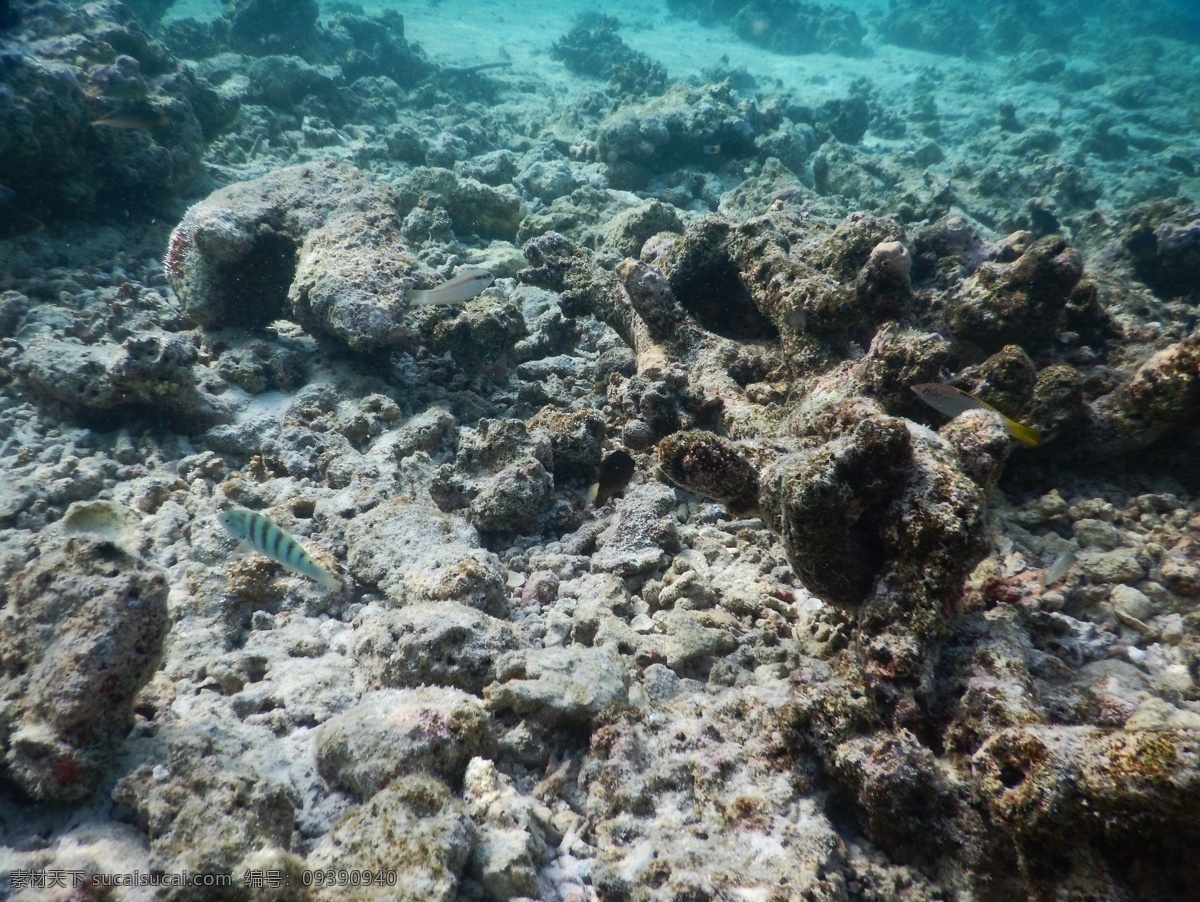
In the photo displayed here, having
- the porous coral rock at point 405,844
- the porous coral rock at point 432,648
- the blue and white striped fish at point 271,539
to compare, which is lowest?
the porous coral rock at point 432,648

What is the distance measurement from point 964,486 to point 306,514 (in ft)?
13.8

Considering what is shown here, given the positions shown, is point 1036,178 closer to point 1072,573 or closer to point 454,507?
point 1072,573

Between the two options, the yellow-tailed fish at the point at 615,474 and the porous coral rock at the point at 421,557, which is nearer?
the porous coral rock at the point at 421,557

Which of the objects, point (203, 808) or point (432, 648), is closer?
point (203, 808)

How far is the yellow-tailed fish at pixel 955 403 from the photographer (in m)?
3.20

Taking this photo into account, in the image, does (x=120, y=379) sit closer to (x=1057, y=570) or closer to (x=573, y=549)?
(x=573, y=549)

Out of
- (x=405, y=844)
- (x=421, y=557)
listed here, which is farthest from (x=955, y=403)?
(x=405, y=844)

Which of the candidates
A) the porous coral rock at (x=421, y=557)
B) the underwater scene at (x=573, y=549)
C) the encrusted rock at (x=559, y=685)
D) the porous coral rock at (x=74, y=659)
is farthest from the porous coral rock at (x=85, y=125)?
the encrusted rock at (x=559, y=685)

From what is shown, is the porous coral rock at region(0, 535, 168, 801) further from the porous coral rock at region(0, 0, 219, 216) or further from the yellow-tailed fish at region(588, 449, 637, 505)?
the porous coral rock at region(0, 0, 219, 216)

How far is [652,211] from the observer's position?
8148 mm

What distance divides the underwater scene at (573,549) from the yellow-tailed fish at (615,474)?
0.03m

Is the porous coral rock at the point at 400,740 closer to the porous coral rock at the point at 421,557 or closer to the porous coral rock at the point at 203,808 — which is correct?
the porous coral rock at the point at 203,808

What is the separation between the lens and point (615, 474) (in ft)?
13.4

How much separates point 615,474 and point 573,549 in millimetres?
611
